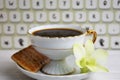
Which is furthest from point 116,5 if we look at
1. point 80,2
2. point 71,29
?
point 71,29

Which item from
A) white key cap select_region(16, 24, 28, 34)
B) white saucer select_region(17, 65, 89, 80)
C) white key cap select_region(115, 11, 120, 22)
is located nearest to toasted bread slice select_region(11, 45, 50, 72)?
white saucer select_region(17, 65, 89, 80)

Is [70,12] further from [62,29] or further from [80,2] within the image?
[62,29]

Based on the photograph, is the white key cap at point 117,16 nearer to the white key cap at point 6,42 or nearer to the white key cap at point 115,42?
the white key cap at point 115,42

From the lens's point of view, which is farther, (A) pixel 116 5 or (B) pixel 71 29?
(A) pixel 116 5

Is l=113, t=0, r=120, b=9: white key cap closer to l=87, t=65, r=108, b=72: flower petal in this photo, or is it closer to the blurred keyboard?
the blurred keyboard

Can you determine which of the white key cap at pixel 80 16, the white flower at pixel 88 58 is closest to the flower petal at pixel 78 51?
the white flower at pixel 88 58
